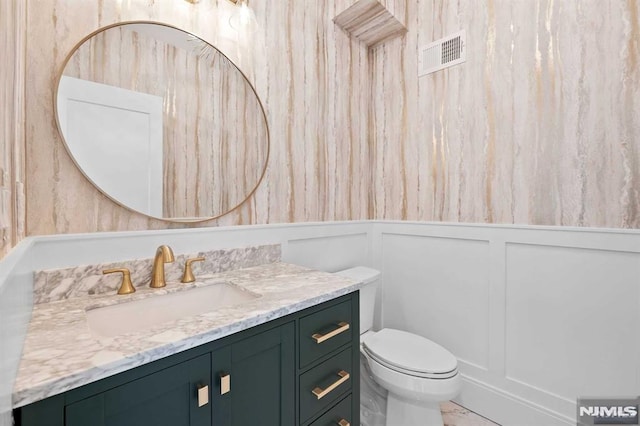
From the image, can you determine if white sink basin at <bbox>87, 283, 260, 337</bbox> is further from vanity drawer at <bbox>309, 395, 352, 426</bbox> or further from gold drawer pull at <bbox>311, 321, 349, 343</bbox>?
vanity drawer at <bbox>309, 395, 352, 426</bbox>

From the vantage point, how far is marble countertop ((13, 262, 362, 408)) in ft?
1.84

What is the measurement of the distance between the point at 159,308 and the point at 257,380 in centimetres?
48

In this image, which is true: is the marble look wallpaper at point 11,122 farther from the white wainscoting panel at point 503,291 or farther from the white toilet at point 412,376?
the white toilet at point 412,376

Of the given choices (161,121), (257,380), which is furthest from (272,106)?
(257,380)

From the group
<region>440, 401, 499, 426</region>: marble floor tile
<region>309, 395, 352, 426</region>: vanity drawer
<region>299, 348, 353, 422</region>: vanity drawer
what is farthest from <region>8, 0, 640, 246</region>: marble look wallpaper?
<region>440, 401, 499, 426</region>: marble floor tile

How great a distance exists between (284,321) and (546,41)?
1.89m

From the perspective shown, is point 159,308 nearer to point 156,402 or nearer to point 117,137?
point 156,402

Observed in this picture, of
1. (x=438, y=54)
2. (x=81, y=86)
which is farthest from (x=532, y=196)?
(x=81, y=86)

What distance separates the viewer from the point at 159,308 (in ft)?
3.56

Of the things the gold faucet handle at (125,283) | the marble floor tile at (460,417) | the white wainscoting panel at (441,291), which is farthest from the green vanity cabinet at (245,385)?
the white wainscoting panel at (441,291)

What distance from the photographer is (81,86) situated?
1.06m

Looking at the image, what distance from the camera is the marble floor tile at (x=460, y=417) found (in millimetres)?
1644

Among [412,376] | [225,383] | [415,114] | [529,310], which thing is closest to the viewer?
[225,383]

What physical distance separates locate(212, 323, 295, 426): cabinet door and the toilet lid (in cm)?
66
